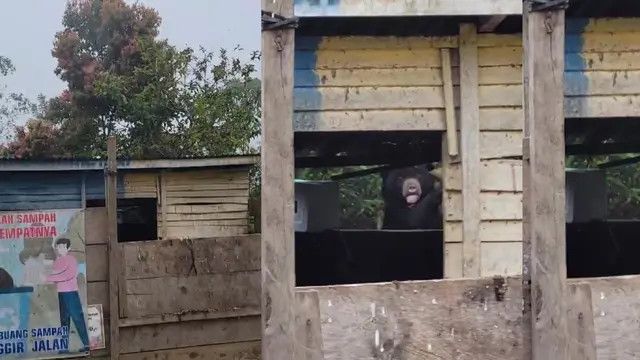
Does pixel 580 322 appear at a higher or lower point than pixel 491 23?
lower

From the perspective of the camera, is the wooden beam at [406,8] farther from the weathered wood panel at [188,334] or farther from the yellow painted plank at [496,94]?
the weathered wood panel at [188,334]

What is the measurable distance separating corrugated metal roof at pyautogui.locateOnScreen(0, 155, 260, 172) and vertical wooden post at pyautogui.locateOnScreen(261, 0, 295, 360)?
223 inches

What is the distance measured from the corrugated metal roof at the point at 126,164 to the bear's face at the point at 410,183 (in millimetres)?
2417

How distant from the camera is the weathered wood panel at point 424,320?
134 inches

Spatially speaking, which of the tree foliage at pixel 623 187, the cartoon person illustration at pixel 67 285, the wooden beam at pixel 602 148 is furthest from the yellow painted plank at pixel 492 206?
the tree foliage at pixel 623 187

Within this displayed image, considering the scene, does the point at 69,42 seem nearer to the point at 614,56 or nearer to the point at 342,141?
the point at 342,141

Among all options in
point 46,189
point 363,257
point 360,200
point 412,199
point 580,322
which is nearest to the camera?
point 580,322

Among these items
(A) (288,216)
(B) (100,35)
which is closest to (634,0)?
(A) (288,216)

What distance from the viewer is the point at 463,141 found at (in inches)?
185

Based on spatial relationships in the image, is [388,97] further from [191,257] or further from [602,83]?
[191,257]

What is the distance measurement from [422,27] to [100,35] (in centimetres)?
2093

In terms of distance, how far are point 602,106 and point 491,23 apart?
0.77 metres

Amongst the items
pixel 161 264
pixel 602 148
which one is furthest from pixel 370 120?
pixel 161 264

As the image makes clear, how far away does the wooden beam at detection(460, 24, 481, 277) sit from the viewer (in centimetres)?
469
